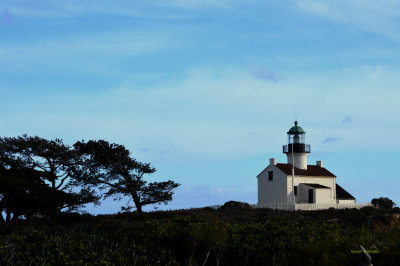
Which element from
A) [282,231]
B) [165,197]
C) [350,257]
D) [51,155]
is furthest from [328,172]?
[350,257]

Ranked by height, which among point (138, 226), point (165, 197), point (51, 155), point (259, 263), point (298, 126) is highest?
point (298, 126)

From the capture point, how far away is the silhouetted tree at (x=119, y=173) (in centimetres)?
3622

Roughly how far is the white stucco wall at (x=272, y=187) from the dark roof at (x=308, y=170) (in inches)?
23.8

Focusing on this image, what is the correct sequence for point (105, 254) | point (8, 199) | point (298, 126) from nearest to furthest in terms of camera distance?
point (105, 254) < point (8, 199) < point (298, 126)

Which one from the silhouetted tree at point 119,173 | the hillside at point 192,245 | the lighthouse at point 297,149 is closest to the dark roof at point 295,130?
the lighthouse at point 297,149

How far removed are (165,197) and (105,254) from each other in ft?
72.5

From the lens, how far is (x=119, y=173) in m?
37.2

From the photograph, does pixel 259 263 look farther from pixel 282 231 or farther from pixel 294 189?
pixel 294 189

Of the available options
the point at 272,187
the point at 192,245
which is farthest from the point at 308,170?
the point at 192,245

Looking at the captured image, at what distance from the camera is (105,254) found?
543 inches

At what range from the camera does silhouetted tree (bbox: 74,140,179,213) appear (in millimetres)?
36219

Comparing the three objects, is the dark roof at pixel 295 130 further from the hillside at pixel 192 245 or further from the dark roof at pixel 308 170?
the hillside at pixel 192 245

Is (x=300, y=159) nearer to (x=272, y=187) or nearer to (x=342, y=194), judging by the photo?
(x=272, y=187)

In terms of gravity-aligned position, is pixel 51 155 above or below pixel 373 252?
above
